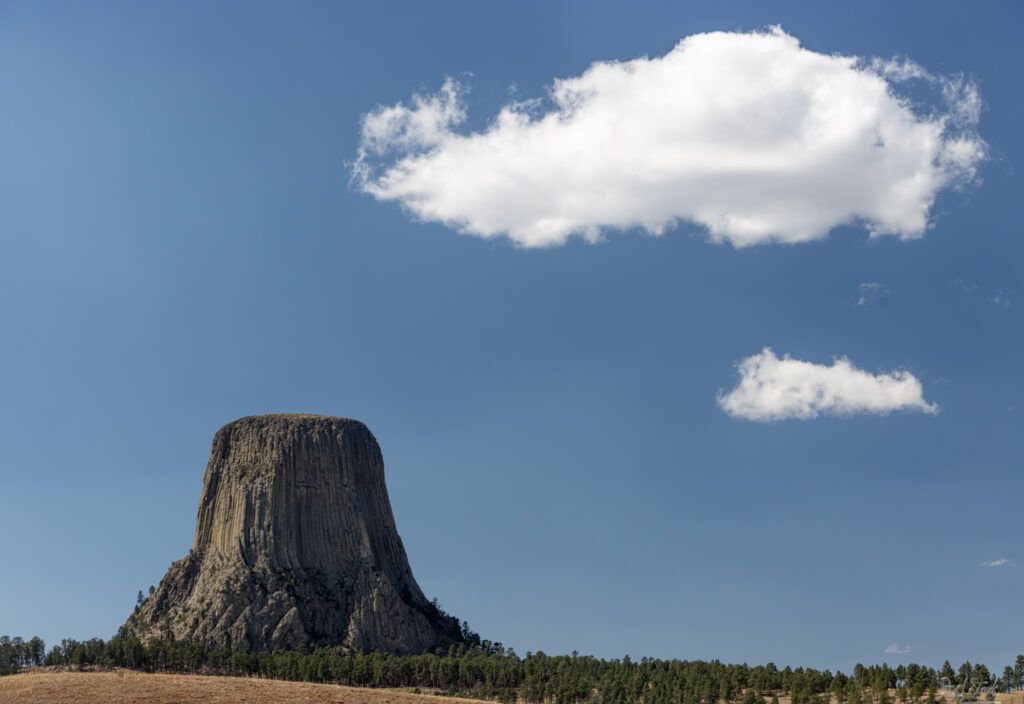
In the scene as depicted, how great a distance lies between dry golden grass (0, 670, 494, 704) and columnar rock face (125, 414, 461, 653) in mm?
89820

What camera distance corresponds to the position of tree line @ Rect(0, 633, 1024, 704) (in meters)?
112

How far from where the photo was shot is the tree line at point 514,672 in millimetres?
111562

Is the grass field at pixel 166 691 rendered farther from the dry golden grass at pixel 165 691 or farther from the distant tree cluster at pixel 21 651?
the distant tree cluster at pixel 21 651

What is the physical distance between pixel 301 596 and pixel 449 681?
32.5 m

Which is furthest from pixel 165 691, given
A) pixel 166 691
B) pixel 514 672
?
pixel 514 672

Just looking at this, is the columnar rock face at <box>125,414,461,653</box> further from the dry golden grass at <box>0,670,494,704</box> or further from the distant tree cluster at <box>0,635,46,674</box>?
the dry golden grass at <box>0,670,494,704</box>

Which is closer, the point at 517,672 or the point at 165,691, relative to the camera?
the point at 165,691

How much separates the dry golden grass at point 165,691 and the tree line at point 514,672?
55.6 metres

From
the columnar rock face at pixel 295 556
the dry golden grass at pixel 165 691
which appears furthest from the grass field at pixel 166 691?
the columnar rock face at pixel 295 556

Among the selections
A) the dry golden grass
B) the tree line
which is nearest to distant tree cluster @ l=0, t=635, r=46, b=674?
the tree line

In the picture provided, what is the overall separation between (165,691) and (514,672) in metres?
84.4

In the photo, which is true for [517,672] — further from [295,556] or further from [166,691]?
[166,691]

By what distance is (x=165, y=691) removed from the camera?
60.6 meters

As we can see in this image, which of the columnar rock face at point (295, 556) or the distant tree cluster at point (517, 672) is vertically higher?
the columnar rock face at point (295, 556)
